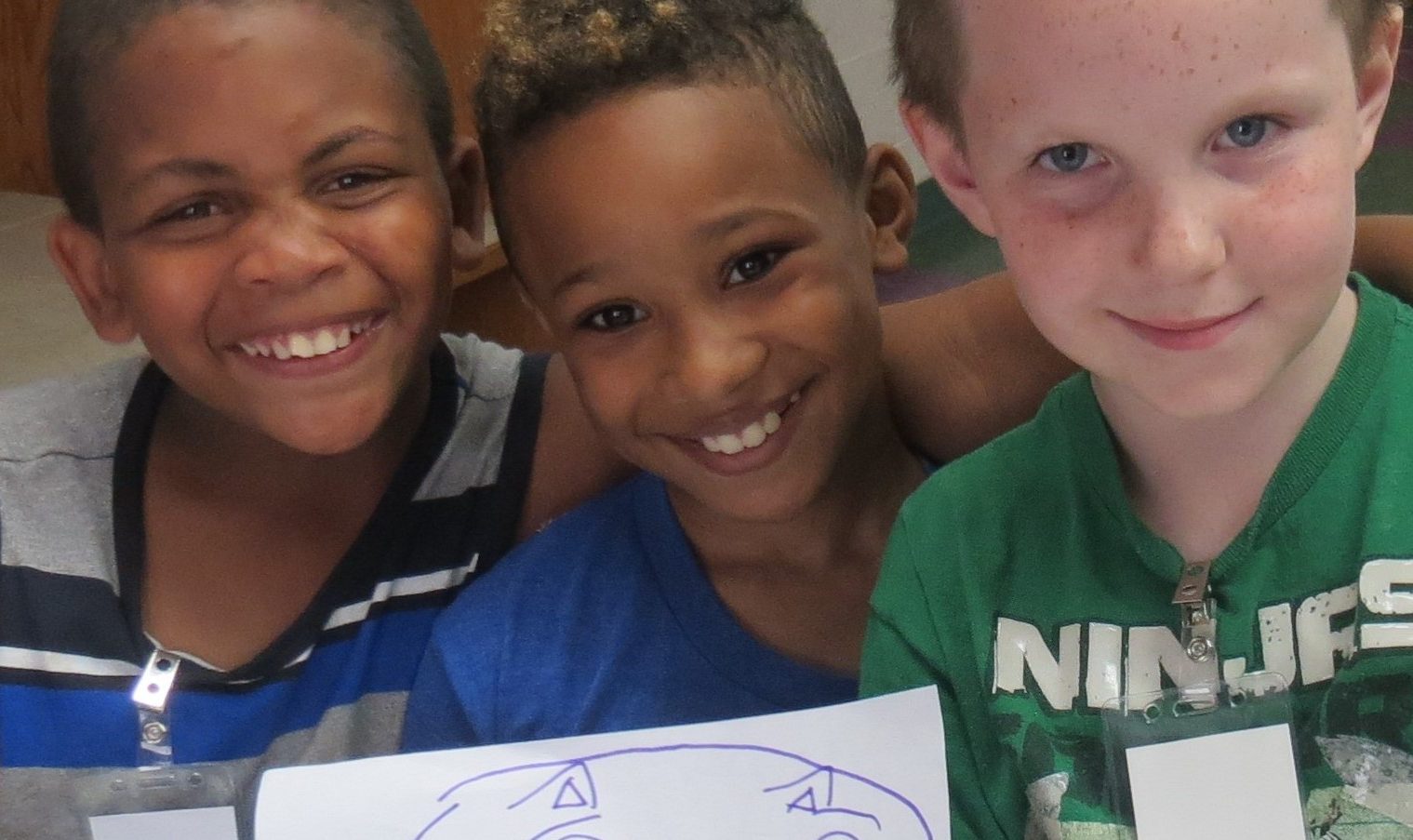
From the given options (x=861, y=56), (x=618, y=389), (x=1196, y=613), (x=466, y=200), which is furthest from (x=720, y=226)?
(x=861, y=56)

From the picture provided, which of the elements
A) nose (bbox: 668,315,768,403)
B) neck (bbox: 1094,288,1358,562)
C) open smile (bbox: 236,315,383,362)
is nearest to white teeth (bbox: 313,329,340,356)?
open smile (bbox: 236,315,383,362)

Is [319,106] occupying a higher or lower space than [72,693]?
higher

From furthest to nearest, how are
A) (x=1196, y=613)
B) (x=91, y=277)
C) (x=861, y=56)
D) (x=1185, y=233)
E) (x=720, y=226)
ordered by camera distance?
(x=861, y=56) → (x=91, y=277) → (x=720, y=226) → (x=1196, y=613) → (x=1185, y=233)

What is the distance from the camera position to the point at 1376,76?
1.72 feet

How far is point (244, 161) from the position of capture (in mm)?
754

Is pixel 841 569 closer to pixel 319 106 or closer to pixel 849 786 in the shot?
pixel 849 786

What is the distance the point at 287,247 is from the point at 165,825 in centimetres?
31

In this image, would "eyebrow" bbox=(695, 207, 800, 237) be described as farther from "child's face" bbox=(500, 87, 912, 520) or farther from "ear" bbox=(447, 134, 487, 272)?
"ear" bbox=(447, 134, 487, 272)

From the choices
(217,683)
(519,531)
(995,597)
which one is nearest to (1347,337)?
(995,597)

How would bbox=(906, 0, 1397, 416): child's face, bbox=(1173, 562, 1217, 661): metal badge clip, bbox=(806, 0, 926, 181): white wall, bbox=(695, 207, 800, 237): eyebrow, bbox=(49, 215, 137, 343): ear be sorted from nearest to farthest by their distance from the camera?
bbox=(906, 0, 1397, 416): child's face
bbox=(1173, 562, 1217, 661): metal badge clip
bbox=(695, 207, 800, 237): eyebrow
bbox=(49, 215, 137, 343): ear
bbox=(806, 0, 926, 181): white wall

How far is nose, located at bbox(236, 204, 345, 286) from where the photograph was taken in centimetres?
76

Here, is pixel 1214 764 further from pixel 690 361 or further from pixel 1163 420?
pixel 690 361

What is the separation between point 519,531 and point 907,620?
1.11 feet

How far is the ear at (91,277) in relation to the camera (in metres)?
0.85
